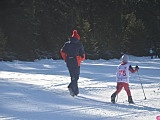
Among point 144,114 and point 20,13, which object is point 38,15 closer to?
point 20,13

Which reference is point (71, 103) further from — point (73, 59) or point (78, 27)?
point (78, 27)

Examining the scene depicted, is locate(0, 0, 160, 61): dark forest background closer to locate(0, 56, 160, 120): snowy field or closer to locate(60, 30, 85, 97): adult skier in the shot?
locate(0, 56, 160, 120): snowy field

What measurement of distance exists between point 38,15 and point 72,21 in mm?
3756

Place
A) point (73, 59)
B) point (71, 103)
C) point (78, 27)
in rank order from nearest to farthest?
point (71, 103) → point (73, 59) → point (78, 27)

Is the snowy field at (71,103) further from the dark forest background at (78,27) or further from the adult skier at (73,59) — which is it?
the dark forest background at (78,27)

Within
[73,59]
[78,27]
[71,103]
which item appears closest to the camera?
[71,103]

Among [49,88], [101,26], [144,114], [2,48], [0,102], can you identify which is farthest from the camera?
[101,26]

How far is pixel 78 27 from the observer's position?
3700 centimetres

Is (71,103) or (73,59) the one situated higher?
(73,59)

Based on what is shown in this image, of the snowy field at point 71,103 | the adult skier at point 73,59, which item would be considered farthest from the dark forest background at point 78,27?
the adult skier at point 73,59

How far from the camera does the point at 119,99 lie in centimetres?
1135

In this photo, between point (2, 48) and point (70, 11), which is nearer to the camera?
point (2, 48)

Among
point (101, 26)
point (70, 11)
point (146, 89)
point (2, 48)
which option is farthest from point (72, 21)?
point (146, 89)

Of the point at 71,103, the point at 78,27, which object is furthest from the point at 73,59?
Result: the point at 78,27
